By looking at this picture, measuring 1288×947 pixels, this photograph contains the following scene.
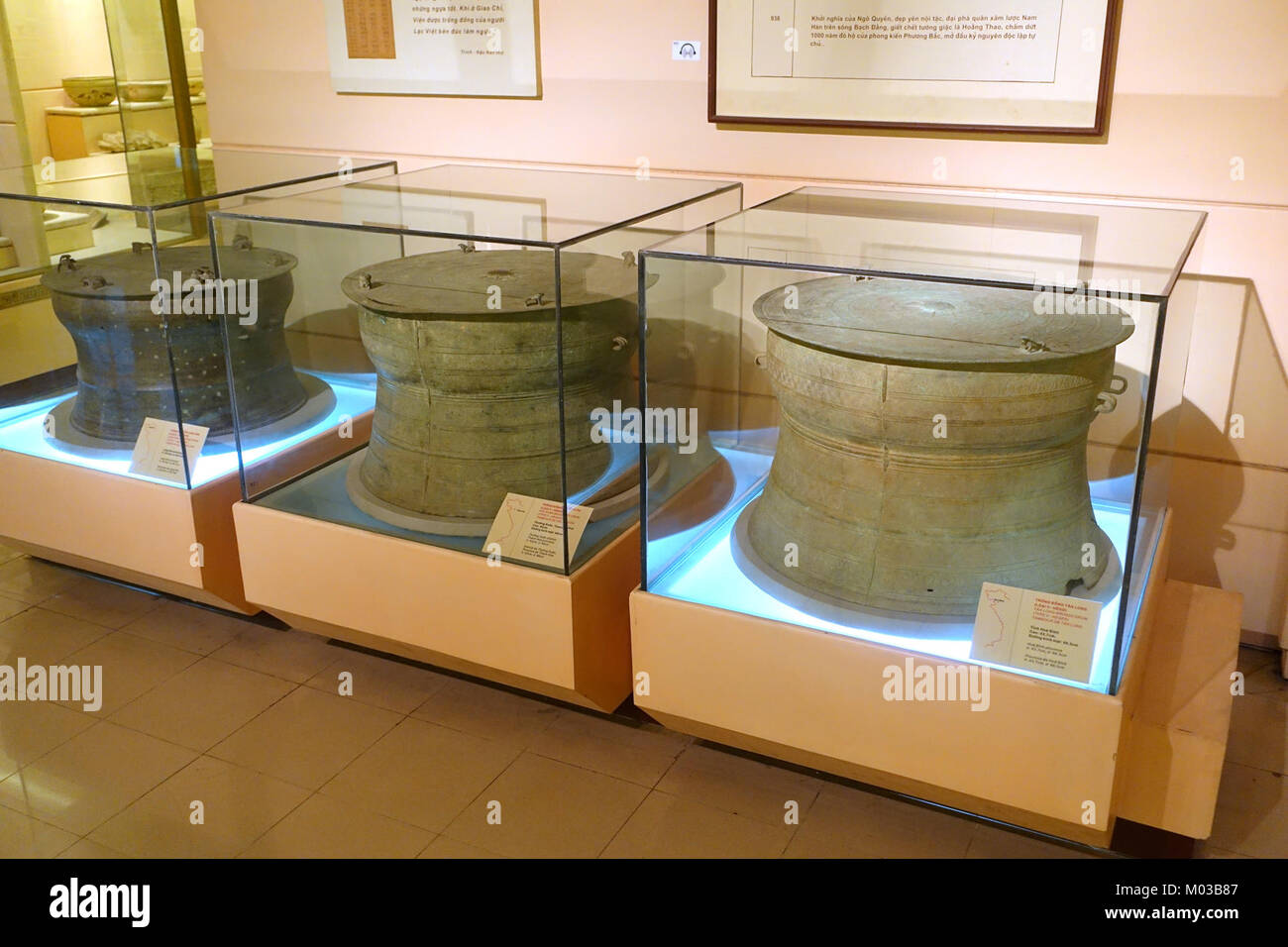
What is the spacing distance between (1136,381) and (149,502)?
8.42 feet

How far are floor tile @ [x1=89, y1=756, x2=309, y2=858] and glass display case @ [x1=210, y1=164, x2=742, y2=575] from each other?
674mm

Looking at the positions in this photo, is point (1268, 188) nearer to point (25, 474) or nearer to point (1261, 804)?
point (1261, 804)

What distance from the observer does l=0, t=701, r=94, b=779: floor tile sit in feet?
9.09

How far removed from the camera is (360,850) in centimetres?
242

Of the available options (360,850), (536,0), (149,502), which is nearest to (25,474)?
(149,502)

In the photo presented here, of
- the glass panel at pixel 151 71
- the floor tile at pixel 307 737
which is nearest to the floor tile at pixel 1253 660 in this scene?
the floor tile at pixel 307 737

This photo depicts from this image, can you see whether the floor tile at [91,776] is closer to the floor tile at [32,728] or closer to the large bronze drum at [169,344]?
the floor tile at [32,728]

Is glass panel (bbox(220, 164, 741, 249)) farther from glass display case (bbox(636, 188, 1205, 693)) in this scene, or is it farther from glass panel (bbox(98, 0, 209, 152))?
glass panel (bbox(98, 0, 209, 152))

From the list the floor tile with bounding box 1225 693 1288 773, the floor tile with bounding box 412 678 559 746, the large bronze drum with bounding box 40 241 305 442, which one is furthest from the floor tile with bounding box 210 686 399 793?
the floor tile with bounding box 1225 693 1288 773

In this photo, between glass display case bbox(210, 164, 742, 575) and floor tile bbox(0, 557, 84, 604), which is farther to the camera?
floor tile bbox(0, 557, 84, 604)

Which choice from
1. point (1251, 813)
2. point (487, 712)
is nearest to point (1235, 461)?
point (1251, 813)

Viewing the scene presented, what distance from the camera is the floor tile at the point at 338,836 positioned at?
242 cm

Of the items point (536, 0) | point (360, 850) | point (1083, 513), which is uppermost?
point (536, 0)

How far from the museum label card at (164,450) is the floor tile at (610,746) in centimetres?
127
